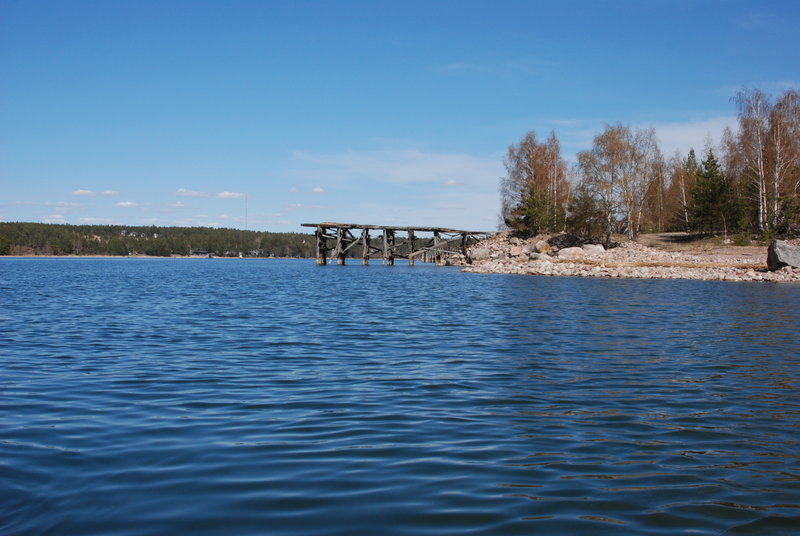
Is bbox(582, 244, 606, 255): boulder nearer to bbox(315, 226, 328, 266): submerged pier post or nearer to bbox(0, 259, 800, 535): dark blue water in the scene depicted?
bbox(315, 226, 328, 266): submerged pier post

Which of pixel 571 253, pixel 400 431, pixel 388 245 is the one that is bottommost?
pixel 400 431

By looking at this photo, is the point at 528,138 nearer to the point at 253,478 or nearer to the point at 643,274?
the point at 643,274

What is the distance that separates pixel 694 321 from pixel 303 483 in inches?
547

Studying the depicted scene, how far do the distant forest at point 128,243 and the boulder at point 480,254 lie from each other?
130 metres

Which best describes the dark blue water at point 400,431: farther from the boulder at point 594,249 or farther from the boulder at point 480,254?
the boulder at point 480,254

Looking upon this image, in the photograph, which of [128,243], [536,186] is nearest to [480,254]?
[536,186]

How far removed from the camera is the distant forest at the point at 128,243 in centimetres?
16438

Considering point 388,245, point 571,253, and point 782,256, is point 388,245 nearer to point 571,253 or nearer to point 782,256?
point 571,253

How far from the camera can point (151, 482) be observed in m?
4.86

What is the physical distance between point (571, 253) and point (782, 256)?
709 inches

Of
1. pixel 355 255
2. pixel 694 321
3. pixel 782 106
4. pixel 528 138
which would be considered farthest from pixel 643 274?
pixel 355 255

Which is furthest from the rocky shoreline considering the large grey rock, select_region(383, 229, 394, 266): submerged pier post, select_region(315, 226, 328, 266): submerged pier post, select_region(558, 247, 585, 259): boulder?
select_region(315, 226, 328, 266): submerged pier post

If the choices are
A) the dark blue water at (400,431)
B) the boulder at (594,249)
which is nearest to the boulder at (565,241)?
the boulder at (594,249)

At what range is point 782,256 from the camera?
33031mm
